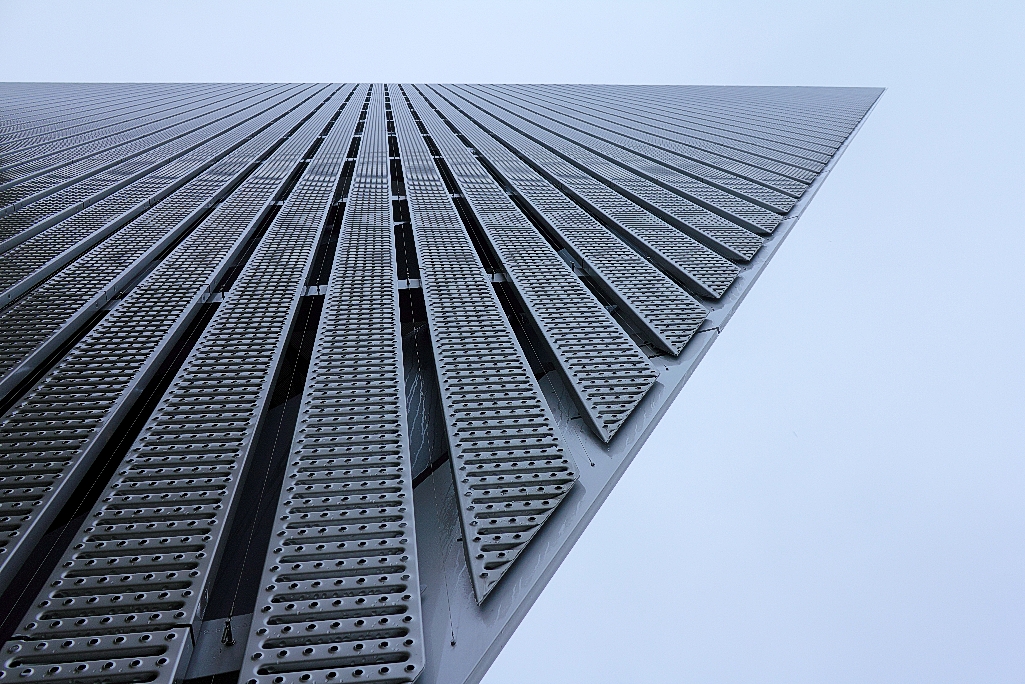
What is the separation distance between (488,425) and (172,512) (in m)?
2.07

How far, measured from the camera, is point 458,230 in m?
9.34

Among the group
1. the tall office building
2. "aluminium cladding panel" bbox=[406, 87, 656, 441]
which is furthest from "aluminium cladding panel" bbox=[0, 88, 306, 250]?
"aluminium cladding panel" bbox=[406, 87, 656, 441]

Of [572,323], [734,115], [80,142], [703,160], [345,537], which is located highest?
[345,537]

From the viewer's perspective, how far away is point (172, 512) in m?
3.70

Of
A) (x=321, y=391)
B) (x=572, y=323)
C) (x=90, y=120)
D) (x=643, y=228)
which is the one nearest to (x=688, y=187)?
(x=643, y=228)

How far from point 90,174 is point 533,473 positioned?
461 inches

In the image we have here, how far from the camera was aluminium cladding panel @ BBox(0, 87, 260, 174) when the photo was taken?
12477 mm

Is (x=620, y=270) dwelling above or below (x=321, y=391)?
below

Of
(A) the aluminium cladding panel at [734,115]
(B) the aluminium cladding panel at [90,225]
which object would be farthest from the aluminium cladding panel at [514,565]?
(A) the aluminium cladding panel at [734,115]

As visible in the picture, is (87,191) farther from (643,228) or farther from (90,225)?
(643,228)

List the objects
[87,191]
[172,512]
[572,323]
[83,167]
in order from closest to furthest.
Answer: [172,512] < [572,323] < [87,191] < [83,167]

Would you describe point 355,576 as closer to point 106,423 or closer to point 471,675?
Result: point 471,675

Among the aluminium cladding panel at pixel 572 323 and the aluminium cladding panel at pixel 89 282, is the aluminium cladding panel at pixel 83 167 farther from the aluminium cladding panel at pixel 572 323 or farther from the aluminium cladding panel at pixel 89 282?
the aluminium cladding panel at pixel 572 323

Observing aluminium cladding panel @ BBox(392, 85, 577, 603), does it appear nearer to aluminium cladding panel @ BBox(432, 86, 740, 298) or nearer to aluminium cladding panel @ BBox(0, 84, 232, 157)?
aluminium cladding panel @ BBox(432, 86, 740, 298)
